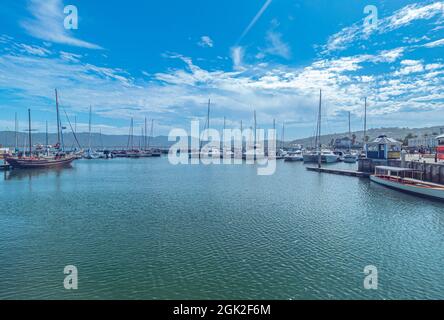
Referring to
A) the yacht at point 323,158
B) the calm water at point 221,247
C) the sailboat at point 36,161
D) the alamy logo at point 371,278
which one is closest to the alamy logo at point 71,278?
the calm water at point 221,247

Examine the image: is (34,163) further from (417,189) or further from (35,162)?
(417,189)

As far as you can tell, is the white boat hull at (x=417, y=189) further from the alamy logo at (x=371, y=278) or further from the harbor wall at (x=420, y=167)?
the alamy logo at (x=371, y=278)

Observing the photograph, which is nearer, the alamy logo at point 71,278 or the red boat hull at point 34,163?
the alamy logo at point 71,278

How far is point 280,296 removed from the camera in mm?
14578

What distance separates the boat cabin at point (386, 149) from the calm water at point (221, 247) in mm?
25609

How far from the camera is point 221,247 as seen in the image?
2091cm

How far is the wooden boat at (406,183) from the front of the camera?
38.1 meters

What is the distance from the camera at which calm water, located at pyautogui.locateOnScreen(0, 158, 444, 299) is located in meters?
15.4

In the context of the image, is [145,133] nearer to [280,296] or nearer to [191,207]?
[191,207]

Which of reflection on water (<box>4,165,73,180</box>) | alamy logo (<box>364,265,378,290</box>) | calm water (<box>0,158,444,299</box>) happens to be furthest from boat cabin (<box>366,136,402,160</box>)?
reflection on water (<box>4,165,73,180</box>)

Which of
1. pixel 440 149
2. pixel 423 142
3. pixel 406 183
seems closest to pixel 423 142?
pixel 423 142
